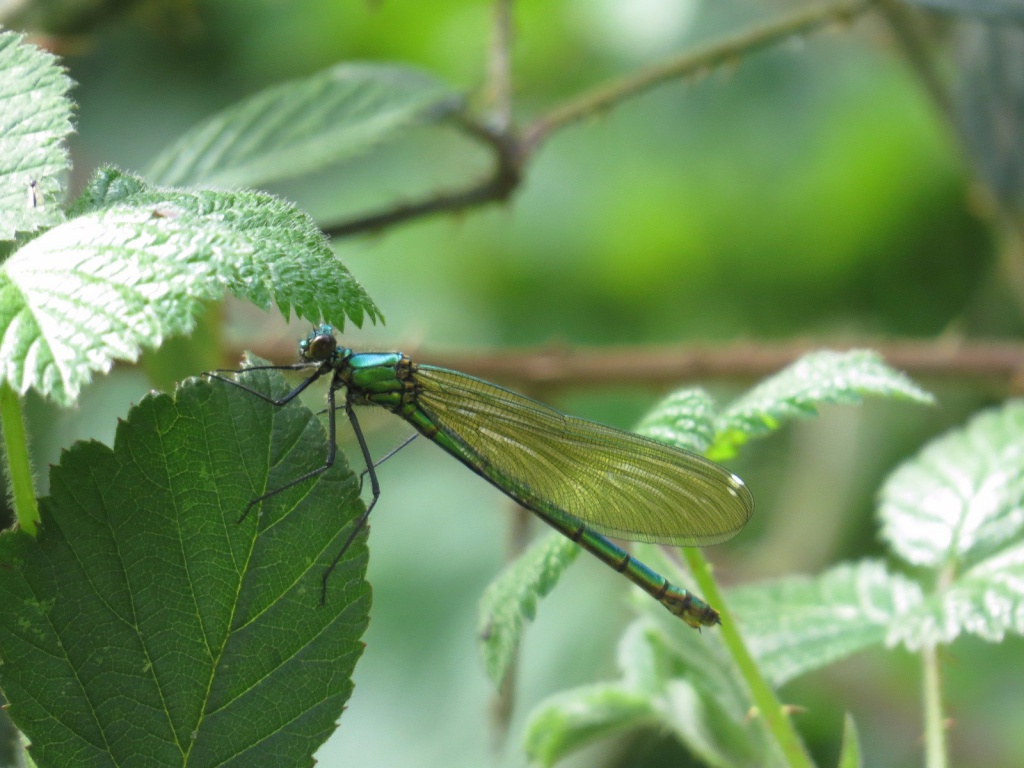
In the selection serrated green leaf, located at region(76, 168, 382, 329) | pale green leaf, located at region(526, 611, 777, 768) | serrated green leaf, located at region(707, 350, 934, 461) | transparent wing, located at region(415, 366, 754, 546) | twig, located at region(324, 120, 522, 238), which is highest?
twig, located at region(324, 120, 522, 238)

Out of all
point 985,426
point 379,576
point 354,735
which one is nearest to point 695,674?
point 985,426

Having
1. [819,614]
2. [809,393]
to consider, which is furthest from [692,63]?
[819,614]

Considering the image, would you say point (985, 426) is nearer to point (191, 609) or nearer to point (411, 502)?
point (191, 609)

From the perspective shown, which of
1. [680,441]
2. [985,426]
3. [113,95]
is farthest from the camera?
[113,95]

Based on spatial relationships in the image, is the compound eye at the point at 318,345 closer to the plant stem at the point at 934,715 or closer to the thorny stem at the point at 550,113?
the thorny stem at the point at 550,113

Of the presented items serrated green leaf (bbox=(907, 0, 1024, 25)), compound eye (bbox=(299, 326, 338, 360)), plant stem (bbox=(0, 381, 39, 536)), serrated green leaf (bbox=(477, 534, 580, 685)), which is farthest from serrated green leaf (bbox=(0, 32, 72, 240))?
serrated green leaf (bbox=(907, 0, 1024, 25))

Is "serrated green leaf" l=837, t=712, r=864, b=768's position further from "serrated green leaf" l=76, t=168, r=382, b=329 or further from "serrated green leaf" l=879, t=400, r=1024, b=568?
"serrated green leaf" l=76, t=168, r=382, b=329
